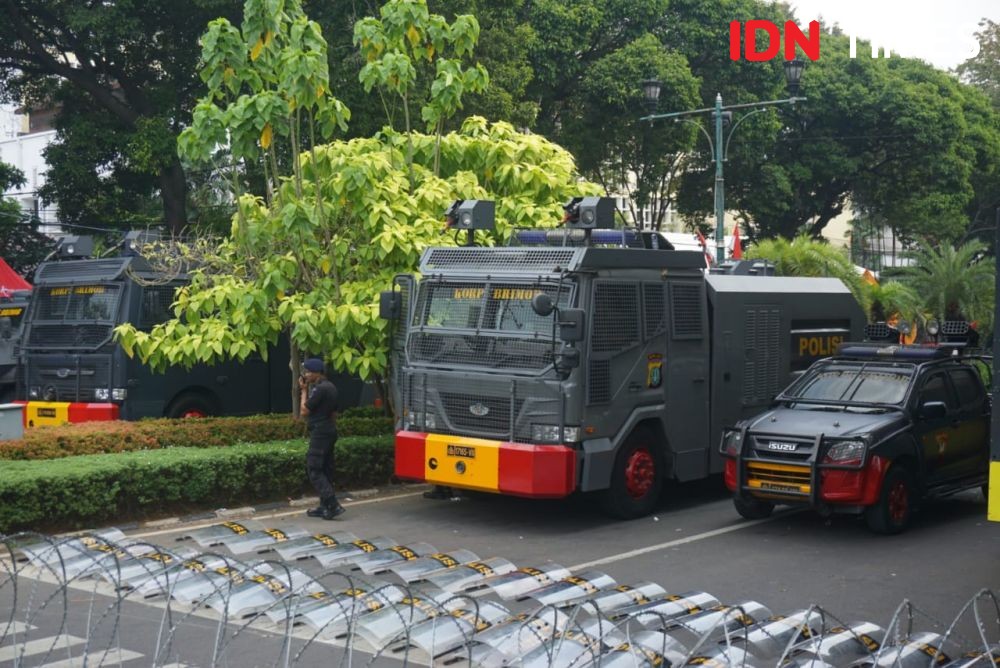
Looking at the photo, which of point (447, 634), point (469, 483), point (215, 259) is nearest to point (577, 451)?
point (469, 483)

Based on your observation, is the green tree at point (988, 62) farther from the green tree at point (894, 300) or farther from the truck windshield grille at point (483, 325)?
the truck windshield grille at point (483, 325)

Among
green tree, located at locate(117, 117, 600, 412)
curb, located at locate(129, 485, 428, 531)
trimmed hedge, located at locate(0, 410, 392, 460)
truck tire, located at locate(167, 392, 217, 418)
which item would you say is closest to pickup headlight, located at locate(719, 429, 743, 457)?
green tree, located at locate(117, 117, 600, 412)

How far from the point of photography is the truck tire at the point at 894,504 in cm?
1270

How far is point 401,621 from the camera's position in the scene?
292 inches

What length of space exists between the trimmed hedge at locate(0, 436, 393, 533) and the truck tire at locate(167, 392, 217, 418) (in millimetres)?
3989

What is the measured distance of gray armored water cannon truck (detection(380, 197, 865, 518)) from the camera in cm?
1291

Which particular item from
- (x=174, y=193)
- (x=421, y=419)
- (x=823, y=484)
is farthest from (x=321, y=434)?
(x=174, y=193)

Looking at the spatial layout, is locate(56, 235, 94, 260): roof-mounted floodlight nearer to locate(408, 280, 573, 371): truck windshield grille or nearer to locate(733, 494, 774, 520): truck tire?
locate(408, 280, 573, 371): truck windshield grille

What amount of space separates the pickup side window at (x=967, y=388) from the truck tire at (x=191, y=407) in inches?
416

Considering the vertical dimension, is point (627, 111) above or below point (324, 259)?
above

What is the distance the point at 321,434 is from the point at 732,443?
4.32 m

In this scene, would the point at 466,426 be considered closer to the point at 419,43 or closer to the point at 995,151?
the point at 419,43

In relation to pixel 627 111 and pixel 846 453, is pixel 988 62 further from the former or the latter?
pixel 846 453

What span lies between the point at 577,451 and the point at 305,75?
5459mm
